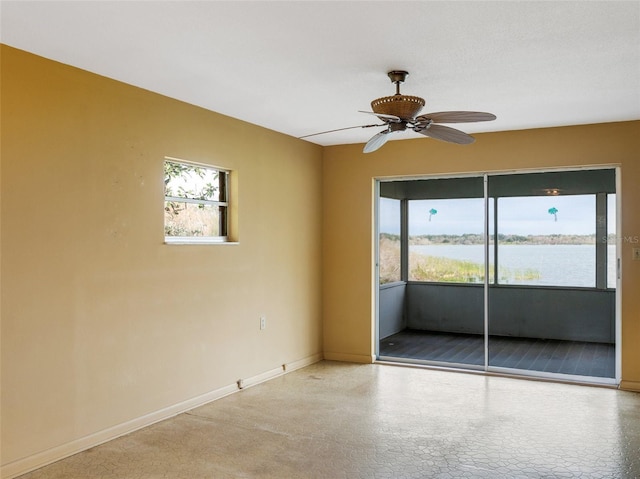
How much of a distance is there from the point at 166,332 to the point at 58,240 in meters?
1.13

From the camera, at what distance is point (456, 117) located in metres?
3.29

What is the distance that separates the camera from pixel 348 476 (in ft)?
9.98

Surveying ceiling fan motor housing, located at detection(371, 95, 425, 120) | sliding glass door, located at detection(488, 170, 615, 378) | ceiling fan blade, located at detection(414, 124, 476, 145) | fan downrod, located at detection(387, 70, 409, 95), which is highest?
fan downrod, located at detection(387, 70, 409, 95)

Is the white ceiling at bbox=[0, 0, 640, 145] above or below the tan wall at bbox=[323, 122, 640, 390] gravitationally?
above

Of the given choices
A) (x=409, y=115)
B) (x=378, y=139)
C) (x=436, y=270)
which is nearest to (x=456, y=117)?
(x=409, y=115)

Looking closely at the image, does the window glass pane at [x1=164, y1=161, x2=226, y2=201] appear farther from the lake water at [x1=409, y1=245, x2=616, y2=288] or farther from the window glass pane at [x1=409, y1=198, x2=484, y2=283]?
the lake water at [x1=409, y1=245, x2=616, y2=288]

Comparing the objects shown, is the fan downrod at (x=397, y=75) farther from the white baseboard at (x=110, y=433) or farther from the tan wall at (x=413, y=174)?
the white baseboard at (x=110, y=433)

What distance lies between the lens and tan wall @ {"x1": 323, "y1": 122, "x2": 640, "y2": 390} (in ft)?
15.7

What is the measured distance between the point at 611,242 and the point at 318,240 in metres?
2.91

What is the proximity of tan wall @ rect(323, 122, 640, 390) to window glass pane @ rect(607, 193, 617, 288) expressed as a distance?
12 centimetres

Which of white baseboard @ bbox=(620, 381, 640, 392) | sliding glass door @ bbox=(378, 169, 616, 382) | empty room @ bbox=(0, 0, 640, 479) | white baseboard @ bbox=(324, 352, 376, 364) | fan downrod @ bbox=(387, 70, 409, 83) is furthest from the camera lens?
white baseboard @ bbox=(324, 352, 376, 364)

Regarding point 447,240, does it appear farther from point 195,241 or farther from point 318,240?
point 195,241

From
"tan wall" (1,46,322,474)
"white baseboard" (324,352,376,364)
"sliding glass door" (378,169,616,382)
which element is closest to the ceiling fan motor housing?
"tan wall" (1,46,322,474)

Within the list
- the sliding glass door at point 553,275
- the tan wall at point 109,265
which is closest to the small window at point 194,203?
the tan wall at point 109,265
